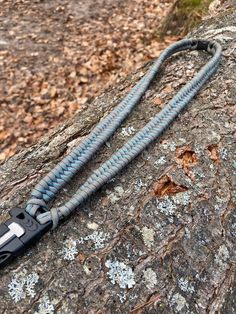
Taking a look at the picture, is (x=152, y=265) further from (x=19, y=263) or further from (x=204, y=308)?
(x=19, y=263)

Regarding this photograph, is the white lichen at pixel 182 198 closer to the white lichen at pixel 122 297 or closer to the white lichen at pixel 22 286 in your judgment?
the white lichen at pixel 122 297

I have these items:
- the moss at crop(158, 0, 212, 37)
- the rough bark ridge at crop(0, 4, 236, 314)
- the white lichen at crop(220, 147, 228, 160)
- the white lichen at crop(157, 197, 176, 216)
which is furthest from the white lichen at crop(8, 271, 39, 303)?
the moss at crop(158, 0, 212, 37)

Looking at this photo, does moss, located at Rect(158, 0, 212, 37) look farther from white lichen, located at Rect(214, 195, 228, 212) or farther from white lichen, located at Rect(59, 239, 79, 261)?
white lichen, located at Rect(59, 239, 79, 261)

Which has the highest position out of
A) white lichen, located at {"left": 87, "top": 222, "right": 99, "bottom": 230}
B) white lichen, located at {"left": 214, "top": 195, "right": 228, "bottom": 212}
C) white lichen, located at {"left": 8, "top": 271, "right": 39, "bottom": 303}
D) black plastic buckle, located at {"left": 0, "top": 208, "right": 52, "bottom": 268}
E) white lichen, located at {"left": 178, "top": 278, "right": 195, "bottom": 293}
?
black plastic buckle, located at {"left": 0, "top": 208, "right": 52, "bottom": 268}

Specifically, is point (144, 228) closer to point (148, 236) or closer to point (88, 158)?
point (148, 236)

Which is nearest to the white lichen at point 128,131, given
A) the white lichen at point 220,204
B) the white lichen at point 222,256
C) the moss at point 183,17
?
the white lichen at point 220,204

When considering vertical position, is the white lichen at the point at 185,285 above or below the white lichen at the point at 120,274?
below

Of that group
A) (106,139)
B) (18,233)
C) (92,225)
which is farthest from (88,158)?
(18,233)
